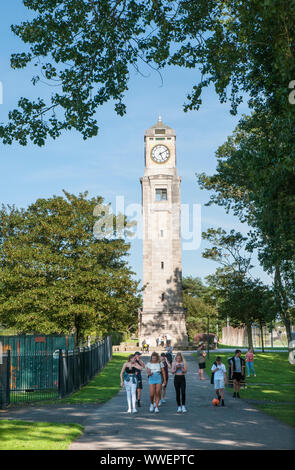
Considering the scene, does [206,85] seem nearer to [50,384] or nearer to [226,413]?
[226,413]

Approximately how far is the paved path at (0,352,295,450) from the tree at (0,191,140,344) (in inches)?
784

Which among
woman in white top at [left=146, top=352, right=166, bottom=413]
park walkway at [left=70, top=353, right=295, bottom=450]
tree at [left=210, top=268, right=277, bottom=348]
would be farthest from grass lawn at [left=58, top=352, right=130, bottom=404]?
tree at [left=210, top=268, right=277, bottom=348]

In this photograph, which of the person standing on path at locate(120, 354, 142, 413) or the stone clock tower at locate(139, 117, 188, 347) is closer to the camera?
the person standing on path at locate(120, 354, 142, 413)

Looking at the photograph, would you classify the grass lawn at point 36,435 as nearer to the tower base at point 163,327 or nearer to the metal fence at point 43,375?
the metal fence at point 43,375

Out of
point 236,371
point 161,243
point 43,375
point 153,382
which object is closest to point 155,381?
point 153,382

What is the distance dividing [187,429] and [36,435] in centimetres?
332

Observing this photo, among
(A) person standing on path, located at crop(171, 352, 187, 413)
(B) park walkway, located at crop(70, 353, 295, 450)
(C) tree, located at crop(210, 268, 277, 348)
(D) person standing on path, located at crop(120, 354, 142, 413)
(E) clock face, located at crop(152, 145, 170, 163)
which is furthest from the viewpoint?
(E) clock face, located at crop(152, 145, 170, 163)

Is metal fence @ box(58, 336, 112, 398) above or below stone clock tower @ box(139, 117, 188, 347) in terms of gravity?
below

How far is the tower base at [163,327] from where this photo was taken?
214ft

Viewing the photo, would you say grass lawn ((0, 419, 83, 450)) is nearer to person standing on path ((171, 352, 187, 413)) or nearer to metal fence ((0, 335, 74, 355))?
person standing on path ((171, 352, 187, 413))

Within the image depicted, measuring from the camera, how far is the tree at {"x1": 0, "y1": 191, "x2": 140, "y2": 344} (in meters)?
38.6

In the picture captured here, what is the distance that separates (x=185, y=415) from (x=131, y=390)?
5.93ft

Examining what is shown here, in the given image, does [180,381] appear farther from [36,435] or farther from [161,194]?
[161,194]
